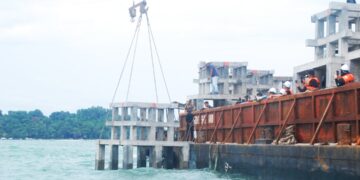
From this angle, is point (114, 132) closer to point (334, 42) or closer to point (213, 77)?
point (213, 77)

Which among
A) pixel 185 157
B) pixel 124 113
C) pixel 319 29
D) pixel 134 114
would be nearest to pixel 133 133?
pixel 134 114

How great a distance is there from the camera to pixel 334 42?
81.4 feet

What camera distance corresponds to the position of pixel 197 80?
3900 cm

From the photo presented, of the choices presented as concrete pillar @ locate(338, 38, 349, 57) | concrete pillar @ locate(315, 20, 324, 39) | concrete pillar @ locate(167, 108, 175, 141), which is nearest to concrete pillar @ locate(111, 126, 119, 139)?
concrete pillar @ locate(167, 108, 175, 141)

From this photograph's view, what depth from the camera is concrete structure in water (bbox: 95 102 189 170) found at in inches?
1198

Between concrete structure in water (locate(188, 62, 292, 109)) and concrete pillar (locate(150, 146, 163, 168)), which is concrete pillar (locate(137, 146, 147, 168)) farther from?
concrete structure in water (locate(188, 62, 292, 109))

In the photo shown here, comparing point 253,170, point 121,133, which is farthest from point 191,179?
point 121,133

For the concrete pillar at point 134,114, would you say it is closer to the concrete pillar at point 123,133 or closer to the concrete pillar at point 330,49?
the concrete pillar at point 123,133

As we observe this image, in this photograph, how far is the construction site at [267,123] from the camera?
1895 centimetres

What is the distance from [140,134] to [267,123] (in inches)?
323

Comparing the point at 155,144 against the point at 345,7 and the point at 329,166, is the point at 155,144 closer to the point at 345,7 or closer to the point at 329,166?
the point at 345,7

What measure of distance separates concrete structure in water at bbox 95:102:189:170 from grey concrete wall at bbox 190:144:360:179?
2063 mm

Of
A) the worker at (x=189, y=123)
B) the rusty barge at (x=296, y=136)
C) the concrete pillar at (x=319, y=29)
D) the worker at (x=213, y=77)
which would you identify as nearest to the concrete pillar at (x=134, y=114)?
the rusty barge at (x=296, y=136)

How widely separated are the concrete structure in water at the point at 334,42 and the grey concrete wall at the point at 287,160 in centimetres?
362
